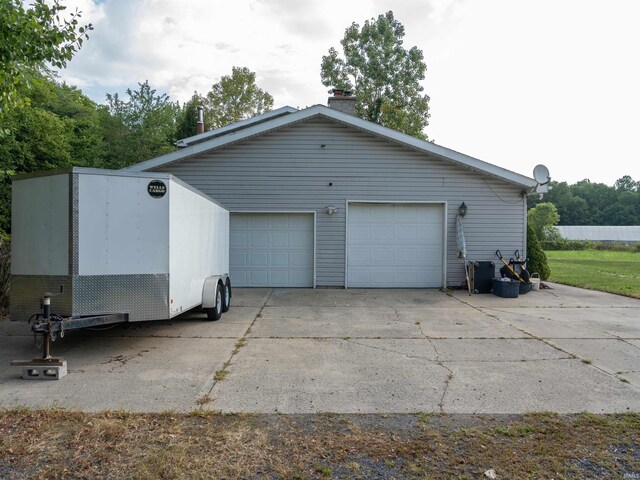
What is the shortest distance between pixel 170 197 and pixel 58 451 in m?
3.32

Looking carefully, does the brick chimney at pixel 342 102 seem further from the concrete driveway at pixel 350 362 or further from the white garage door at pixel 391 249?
the concrete driveway at pixel 350 362

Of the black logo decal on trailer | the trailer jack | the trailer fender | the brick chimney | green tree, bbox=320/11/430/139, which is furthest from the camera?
green tree, bbox=320/11/430/139

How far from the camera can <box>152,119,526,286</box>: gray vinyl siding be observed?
12227 millimetres

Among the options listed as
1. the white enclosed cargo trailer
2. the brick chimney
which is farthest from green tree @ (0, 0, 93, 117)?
the brick chimney

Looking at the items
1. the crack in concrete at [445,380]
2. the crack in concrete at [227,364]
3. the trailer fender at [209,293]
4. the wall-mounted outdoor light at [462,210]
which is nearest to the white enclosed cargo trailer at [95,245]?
the crack in concrete at [227,364]

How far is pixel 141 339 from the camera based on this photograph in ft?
21.6

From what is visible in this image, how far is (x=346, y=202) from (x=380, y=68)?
25302 mm

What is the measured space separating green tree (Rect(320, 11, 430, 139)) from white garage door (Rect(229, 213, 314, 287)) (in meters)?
22.5

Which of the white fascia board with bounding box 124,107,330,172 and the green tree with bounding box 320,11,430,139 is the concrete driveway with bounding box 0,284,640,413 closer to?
the white fascia board with bounding box 124,107,330,172

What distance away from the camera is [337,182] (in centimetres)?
1225

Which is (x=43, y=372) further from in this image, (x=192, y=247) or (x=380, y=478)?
(x=380, y=478)

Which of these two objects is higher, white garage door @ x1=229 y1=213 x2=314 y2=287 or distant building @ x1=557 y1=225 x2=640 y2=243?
distant building @ x1=557 y1=225 x2=640 y2=243

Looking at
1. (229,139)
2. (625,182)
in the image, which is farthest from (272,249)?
(625,182)

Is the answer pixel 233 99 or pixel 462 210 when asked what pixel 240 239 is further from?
pixel 233 99
